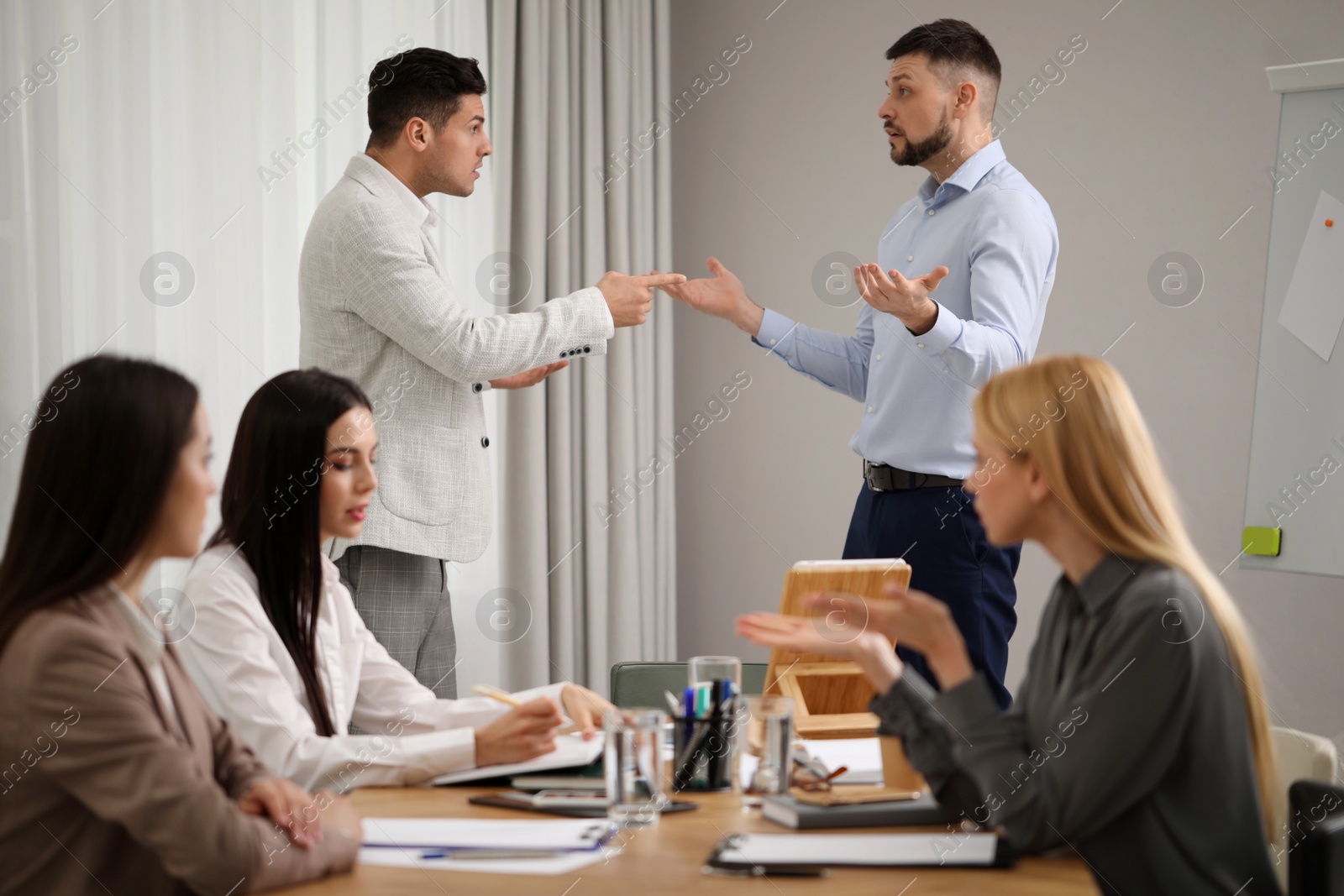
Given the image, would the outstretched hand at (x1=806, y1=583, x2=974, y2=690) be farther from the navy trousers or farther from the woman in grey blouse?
the navy trousers

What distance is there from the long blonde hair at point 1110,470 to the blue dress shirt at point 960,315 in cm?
103

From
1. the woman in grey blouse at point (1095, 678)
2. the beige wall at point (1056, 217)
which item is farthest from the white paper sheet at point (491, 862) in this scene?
the beige wall at point (1056, 217)

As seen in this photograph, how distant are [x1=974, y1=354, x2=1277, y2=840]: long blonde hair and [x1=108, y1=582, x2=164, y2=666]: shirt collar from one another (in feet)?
3.21

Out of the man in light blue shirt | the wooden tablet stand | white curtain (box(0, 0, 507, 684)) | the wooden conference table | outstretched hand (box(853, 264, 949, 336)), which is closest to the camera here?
the wooden conference table

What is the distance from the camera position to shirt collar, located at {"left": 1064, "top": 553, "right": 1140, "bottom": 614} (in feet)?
4.45

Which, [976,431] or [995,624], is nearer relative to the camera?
[976,431]

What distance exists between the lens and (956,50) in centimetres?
284

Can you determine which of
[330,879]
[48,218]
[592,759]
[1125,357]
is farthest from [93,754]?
[1125,357]

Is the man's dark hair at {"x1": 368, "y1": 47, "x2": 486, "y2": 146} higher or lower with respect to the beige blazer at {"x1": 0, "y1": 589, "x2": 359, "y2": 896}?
higher

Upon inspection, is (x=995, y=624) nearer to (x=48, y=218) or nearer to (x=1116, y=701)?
(x=1116, y=701)

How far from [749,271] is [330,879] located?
3546 millimetres

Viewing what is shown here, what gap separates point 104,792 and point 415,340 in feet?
4.43

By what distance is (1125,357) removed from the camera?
3592mm

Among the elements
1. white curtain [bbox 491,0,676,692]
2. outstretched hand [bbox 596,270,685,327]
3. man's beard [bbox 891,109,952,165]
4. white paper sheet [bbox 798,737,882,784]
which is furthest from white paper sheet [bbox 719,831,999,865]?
white curtain [bbox 491,0,676,692]
